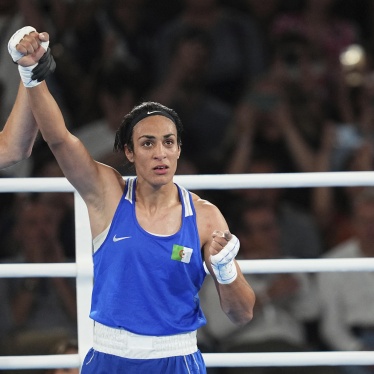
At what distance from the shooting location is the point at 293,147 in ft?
17.9

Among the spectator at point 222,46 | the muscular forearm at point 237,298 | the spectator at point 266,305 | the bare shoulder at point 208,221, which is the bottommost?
the spectator at point 266,305

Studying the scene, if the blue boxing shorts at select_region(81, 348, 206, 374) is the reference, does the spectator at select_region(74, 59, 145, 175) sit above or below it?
above

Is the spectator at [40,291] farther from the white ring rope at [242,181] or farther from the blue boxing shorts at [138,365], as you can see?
the blue boxing shorts at [138,365]

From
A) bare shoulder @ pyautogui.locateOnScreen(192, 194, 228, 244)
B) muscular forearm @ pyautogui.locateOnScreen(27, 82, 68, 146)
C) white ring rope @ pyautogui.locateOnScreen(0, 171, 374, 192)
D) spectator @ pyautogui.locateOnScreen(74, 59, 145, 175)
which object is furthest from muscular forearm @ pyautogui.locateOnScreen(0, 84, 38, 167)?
spectator @ pyautogui.locateOnScreen(74, 59, 145, 175)

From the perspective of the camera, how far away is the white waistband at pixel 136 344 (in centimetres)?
284

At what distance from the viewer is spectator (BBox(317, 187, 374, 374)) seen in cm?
464

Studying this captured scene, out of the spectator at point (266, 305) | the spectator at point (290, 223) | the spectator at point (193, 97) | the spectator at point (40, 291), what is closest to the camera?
the spectator at point (266, 305)

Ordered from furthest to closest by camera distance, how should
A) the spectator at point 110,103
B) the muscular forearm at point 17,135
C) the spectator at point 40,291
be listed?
the spectator at point 110,103, the spectator at point 40,291, the muscular forearm at point 17,135

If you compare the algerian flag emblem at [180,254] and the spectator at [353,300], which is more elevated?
the algerian flag emblem at [180,254]

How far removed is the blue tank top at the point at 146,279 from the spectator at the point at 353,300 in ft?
6.39

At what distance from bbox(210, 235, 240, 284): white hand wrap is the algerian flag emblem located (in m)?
0.11

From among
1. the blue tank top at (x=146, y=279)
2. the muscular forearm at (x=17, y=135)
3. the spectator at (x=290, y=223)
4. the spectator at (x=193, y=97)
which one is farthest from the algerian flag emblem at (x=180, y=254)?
the spectator at (x=193, y=97)

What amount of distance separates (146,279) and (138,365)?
0.88 feet

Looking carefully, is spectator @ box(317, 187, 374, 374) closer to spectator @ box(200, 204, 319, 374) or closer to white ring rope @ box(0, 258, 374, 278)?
spectator @ box(200, 204, 319, 374)
